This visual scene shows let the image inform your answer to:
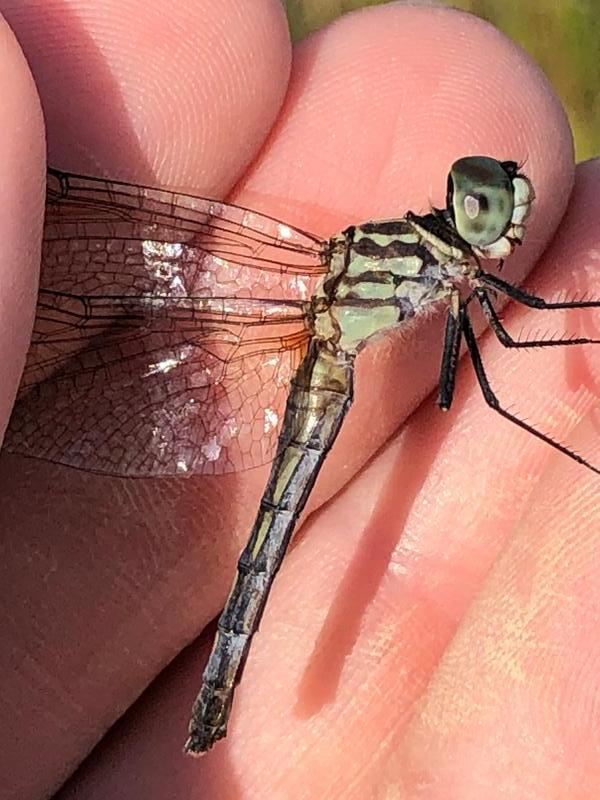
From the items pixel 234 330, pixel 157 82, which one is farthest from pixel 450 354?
pixel 157 82

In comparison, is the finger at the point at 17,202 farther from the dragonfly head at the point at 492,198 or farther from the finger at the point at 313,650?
the dragonfly head at the point at 492,198

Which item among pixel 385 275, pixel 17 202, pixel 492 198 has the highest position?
pixel 385 275

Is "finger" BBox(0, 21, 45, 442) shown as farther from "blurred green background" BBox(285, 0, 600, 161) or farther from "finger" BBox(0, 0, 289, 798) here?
"blurred green background" BBox(285, 0, 600, 161)

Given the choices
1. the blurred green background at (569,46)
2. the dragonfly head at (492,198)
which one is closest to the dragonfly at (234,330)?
the dragonfly head at (492,198)

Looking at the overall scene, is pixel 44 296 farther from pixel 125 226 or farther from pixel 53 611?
pixel 53 611

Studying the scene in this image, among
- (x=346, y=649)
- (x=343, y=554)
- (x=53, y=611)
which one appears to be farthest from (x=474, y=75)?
(x=53, y=611)

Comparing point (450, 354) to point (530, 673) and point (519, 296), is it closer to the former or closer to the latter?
point (519, 296)

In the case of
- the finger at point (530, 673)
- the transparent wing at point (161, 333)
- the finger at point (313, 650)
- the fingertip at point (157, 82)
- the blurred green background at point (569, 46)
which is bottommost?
the finger at point (530, 673)
